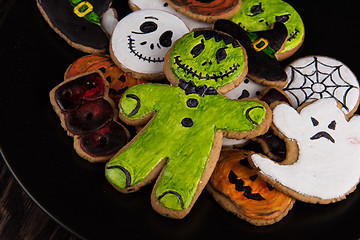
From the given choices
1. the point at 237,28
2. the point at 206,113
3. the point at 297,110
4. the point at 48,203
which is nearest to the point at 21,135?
the point at 48,203

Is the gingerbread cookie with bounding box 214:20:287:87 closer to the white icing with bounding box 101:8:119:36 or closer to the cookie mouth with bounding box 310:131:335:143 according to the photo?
the cookie mouth with bounding box 310:131:335:143

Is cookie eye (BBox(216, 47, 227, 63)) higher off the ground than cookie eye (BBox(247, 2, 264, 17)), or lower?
higher

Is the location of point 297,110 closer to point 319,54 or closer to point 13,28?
point 319,54

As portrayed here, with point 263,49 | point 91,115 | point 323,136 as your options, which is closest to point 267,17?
point 263,49

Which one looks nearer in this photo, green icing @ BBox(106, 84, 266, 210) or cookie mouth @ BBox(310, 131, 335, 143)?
green icing @ BBox(106, 84, 266, 210)

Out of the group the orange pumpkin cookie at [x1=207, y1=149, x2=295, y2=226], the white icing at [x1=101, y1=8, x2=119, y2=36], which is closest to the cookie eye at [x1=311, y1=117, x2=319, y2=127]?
the orange pumpkin cookie at [x1=207, y1=149, x2=295, y2=226]

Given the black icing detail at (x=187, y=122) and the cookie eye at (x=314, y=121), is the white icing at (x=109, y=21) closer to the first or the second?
the black icing detail at (x=187, y=122)
